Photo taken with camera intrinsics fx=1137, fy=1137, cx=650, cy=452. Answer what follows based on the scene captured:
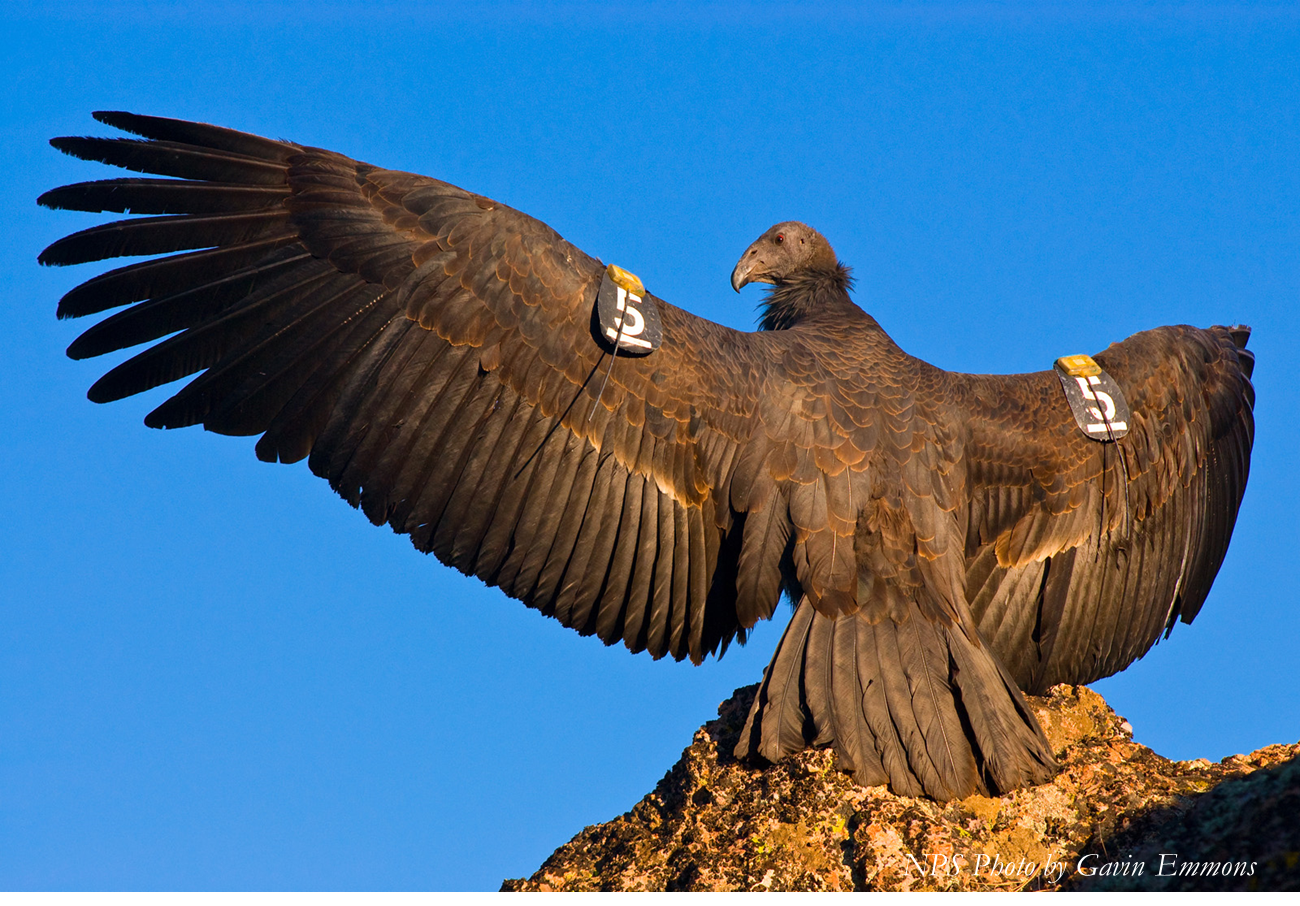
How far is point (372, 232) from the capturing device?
565 centimetres

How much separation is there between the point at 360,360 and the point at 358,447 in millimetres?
433

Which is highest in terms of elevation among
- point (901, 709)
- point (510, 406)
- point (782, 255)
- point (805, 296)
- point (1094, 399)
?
point (782, 255)

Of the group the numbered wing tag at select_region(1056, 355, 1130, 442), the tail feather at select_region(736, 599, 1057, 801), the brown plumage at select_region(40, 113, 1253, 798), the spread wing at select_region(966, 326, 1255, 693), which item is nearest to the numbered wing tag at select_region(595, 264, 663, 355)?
the brown plumage at select_region(40, 113, 1253, 798)

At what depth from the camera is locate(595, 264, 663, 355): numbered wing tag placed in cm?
545

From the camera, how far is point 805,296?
748 cm

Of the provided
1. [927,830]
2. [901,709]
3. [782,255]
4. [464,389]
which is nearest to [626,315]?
[464,389]

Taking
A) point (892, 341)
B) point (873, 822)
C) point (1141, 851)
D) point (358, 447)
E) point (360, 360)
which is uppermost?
point (892, 341)

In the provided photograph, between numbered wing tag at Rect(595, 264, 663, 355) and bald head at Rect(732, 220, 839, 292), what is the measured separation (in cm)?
246

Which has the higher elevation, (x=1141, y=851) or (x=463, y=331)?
(x=463, y=331)

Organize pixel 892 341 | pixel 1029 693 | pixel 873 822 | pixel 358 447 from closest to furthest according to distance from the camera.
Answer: pixel 873 822 < pixel 358 447 < pixel 1029 693 < pixel 892 341

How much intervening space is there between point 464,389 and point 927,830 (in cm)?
287

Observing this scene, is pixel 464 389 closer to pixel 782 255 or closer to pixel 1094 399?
pixel 782 255

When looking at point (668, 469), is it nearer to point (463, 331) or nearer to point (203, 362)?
point (463, 331)

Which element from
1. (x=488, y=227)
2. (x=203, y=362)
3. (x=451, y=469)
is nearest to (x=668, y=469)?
(x=451, y=469)
